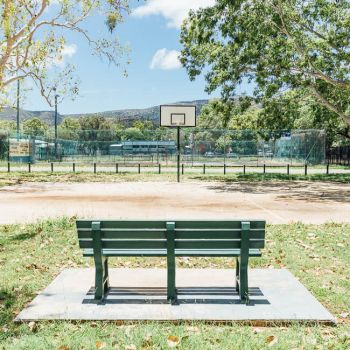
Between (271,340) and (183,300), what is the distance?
1.25 metres

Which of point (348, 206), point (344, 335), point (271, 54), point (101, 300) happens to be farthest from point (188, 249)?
point (271, 54)

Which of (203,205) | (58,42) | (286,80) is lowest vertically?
(203,205)

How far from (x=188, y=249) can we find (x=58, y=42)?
21.0 m

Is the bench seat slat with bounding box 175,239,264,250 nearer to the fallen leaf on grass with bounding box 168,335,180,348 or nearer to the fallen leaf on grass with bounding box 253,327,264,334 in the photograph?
the fallen leaf on grass with bounding box 253,327,264,334

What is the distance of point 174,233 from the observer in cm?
482

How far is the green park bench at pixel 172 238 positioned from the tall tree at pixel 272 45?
1743cm

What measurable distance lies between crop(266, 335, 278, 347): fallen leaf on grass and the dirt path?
6839 mm

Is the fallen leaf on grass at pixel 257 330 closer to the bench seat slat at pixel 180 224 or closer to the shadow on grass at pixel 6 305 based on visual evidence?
the bench seat slat at pixel 180 224

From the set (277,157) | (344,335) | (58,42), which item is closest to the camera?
(344,335)

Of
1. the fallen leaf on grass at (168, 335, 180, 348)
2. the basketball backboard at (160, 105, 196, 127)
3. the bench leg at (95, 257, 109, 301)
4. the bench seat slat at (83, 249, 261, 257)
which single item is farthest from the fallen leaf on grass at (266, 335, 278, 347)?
the basketball backboard at (160, 105, 196, 127)

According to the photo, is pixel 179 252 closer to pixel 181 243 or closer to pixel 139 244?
pixel 181 243

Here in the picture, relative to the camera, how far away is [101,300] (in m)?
4.97

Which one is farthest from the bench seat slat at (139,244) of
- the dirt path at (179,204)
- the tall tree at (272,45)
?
the tall tree at (272,45)

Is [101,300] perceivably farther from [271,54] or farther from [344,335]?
[271,54]
